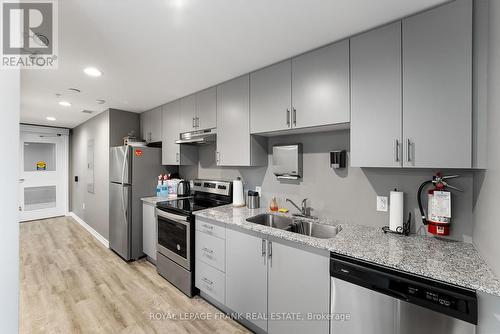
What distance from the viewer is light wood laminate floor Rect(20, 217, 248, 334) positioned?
193cm

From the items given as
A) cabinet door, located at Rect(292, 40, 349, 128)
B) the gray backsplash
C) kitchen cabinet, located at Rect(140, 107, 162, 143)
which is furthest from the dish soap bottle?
kitchen cabinet, located at Rect(140, 107, 162, 143)

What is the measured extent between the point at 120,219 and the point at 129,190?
0.48m

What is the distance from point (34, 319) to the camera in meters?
2.00

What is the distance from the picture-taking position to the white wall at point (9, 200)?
906mm

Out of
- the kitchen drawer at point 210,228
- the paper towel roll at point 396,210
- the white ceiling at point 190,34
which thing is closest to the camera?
the white ceiling at point 190,34

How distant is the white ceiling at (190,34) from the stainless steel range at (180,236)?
1433 mm

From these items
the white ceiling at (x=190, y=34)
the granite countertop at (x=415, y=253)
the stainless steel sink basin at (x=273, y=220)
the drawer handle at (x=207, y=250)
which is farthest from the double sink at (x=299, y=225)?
the white ceiling at (x=190, y=34)

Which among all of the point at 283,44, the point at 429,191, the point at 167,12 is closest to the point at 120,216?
the point at 167,12

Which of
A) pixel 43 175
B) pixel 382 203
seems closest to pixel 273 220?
pixel 382 203

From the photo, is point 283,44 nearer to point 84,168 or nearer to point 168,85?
point 168,85

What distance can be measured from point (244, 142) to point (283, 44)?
0.97m

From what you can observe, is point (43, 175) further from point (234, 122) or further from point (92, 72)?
point (234, 122)

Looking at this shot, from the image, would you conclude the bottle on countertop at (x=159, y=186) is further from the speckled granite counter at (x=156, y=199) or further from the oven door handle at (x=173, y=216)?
the oven door handle at (x=173, y=216)

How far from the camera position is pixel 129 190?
3.18m
